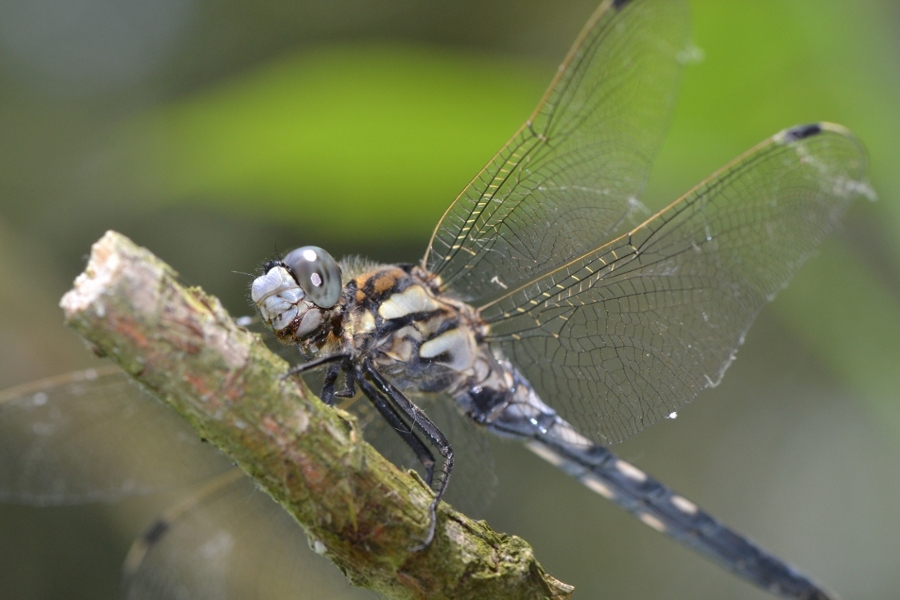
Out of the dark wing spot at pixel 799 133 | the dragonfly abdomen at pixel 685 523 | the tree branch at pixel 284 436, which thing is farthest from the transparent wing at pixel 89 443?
the dark wing spot at pixel 799 133

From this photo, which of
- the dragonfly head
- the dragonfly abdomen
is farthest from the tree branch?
the dragonfly abdomen

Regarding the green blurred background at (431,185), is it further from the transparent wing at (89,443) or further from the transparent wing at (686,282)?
the transparent wing at (89,443)

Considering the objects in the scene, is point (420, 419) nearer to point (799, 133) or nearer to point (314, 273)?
point (314, 273)

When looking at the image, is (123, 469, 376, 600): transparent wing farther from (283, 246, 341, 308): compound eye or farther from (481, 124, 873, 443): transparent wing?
(481, 124, 873, 443): transparent wing

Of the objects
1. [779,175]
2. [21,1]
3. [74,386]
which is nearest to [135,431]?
[74,386]

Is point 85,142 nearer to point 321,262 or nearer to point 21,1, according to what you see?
point 21,1
